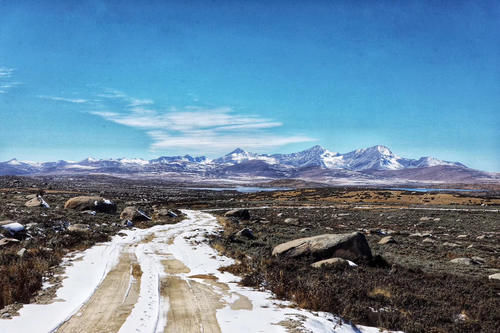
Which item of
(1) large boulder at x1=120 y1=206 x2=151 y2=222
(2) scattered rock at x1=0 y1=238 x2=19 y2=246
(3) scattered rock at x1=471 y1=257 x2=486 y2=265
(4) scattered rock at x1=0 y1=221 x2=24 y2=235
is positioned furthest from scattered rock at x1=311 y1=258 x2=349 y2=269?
(1) large boulder at x1=120 y1=206 x2=151 y2=222

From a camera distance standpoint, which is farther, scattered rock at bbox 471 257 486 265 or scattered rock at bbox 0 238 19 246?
scattered rock at bbox 471 257 486 265

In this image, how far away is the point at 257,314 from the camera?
28.3ft

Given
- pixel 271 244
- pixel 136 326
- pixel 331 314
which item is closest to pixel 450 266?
pixel 271 244

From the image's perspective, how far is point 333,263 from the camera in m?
15.3

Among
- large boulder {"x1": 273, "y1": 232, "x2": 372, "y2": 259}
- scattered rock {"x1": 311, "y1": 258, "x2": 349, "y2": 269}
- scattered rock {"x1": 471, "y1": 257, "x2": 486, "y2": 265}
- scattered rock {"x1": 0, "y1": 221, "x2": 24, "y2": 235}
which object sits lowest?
scattered rock {"x1": 471, "y1": 257, "x2": 486, "y2": 265}

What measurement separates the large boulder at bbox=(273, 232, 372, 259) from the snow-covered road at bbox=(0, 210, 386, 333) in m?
5.08

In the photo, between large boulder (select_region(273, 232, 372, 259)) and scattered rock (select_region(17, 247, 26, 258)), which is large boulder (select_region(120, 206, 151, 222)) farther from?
large boulder (select_region(273, 232, 372, 259))

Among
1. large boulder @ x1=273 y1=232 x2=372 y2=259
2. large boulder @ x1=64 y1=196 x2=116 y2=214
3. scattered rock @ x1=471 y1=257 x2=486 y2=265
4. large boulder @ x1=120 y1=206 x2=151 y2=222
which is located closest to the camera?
large boulder @ x1=273 y1=232 x2=372 y2=259

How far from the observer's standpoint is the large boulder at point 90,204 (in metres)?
34.8

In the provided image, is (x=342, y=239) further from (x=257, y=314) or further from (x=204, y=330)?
(x=204, y=330)

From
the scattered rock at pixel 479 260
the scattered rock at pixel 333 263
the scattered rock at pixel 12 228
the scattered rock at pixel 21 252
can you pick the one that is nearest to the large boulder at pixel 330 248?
the scattered rock at pixel 333 263

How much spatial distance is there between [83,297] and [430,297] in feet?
42.0

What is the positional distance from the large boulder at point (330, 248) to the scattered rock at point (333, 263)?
1228 millimetres

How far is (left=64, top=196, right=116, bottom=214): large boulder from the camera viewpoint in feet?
114
